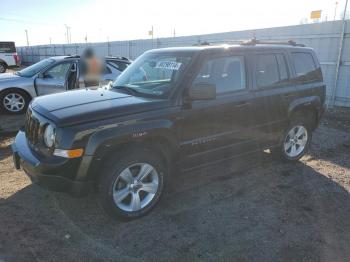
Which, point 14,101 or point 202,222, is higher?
point 14,101

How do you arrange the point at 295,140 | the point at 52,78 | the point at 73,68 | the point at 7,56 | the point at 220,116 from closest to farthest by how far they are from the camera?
1. the point at 220,116
2. the point at 295,140
3. the point at 73,68
4. the point at 52,78
5. the point at 7,56

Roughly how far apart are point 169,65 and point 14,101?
241 inches

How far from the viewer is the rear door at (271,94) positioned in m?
4.54

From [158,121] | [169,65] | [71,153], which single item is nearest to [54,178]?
[71,153]

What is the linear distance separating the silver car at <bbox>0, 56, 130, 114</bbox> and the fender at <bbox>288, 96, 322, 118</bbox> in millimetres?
4876

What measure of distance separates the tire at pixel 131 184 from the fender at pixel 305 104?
2.45 m

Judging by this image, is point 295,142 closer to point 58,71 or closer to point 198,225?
point 198,225

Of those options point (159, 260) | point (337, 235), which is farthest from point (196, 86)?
point (337, 235)

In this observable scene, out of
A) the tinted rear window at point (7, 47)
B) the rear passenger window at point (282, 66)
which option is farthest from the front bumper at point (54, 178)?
the tinted rear window at point (7, 47)

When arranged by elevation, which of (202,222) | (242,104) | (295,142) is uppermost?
(242,104)

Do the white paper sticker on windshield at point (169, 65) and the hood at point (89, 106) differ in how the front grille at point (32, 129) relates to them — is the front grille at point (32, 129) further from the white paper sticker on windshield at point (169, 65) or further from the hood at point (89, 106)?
the white paper sticker on windshield at point (169, 65)

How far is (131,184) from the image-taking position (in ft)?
11.7

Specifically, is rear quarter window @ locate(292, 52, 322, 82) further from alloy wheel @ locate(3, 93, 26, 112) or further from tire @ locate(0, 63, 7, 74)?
tire @ locate(0, 63, 7, 74)

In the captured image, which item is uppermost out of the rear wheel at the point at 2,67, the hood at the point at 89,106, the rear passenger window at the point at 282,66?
the rear passenger window at the point at 282,66
